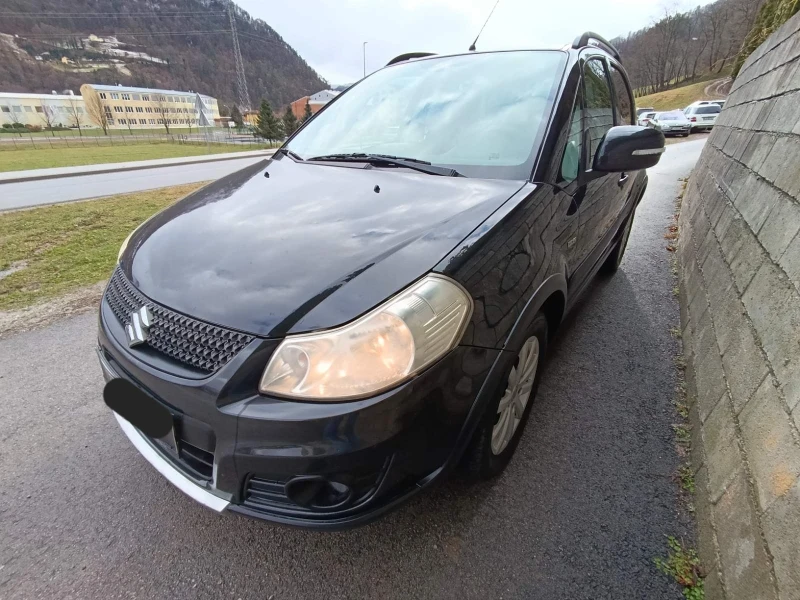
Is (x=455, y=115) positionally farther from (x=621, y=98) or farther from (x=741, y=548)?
(x=741, y=548)

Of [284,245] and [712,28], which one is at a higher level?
[712,28]

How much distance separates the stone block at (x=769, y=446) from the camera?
1280mm

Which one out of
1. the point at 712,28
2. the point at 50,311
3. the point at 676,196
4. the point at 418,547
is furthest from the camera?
the point at 712,28

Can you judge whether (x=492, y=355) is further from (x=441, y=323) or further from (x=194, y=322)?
(x=194, y=322)

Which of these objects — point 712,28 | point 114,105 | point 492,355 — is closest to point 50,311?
point 492,355

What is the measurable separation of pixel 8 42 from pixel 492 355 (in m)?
140

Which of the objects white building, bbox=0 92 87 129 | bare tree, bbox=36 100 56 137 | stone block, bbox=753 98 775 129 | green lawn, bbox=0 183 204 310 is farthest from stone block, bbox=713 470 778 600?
bare tree, bbox=36 100 56 137

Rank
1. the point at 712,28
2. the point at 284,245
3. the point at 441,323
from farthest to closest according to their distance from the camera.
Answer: the point at 712,28, the point at 284,245, the point at 441,323

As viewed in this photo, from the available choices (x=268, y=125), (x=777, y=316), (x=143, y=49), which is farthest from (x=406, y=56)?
(x=143, y=49)

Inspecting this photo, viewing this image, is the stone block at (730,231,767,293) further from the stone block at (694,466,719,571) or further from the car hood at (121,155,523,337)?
the car hood at (121,155,523,337)

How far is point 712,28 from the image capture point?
59.1 meters

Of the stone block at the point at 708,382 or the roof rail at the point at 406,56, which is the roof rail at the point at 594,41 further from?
the stone block at the point at 708,382

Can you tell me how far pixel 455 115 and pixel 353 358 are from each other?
160 centimetres

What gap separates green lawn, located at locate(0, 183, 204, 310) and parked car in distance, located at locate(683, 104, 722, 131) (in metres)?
25.2
